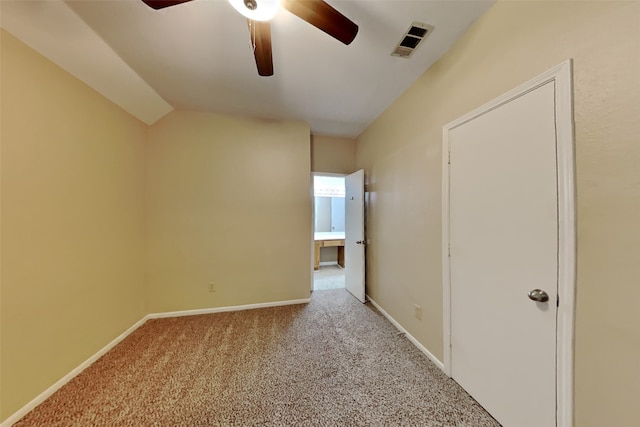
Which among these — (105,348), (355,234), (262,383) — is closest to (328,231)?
(355,234)

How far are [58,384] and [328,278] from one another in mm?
3544

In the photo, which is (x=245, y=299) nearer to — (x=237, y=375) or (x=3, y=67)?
(x=237, y=375)

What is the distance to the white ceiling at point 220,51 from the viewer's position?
1.39 meters

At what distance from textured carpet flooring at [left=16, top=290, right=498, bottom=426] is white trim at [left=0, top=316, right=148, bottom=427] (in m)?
0.04

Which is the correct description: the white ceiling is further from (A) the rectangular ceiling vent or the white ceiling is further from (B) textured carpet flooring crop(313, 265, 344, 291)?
(B) textured carpet flooring crop(313, 265, 344, 291)

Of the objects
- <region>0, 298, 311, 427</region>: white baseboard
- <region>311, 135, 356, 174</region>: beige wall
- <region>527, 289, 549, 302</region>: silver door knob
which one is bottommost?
<region>0, 298, 311, 427</region>: white baseboard

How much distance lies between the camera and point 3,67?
131cm

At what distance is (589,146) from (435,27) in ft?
4.06

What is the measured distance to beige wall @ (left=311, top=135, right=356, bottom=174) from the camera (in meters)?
3.56

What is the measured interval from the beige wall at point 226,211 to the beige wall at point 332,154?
1.45 feet

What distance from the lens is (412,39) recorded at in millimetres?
1634

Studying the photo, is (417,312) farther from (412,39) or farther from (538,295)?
(412,39)

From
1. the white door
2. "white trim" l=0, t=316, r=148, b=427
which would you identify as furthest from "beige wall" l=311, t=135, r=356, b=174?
"white trim" l=0, t=316, r=148, b=427

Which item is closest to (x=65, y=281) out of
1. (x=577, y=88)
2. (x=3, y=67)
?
(x=3, y=67)
